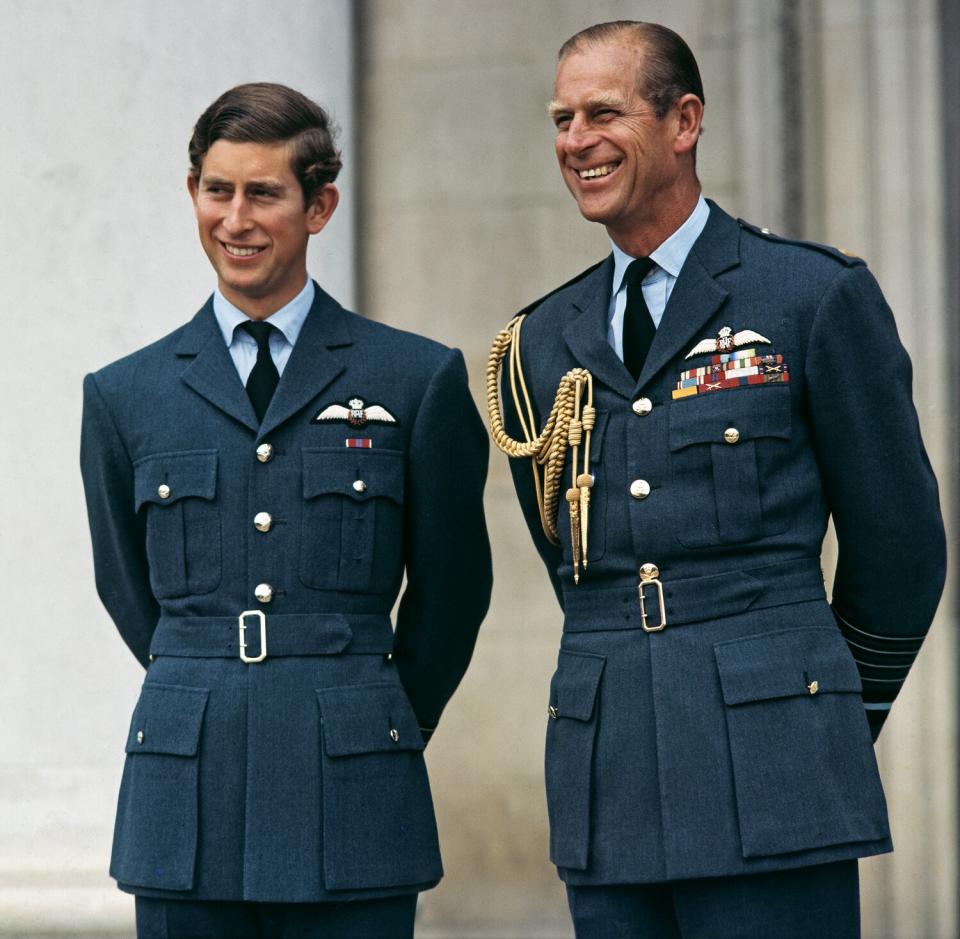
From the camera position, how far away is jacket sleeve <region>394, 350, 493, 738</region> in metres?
3.56

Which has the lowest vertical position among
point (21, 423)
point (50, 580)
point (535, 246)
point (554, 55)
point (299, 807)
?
point (299, 807)

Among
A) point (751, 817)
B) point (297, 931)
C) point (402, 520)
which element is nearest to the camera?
point (751, 817)

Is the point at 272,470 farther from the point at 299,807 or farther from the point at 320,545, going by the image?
the point at 299,807

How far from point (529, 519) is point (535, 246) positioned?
2.10 m

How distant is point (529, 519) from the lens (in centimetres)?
364

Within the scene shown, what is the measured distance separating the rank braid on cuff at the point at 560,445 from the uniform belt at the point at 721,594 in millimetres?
146

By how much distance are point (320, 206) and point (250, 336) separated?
0.29 m

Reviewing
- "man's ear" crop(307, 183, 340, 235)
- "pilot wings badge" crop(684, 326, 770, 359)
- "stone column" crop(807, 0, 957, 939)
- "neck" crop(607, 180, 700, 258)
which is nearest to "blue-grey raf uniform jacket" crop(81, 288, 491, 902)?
"man's ear" crop(307, 183, 340, 235)

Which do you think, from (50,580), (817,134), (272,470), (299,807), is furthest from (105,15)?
(299,807)

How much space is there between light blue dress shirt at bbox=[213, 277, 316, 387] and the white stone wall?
6.35ft

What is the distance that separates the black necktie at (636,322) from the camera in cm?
327

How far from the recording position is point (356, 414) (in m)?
3.52

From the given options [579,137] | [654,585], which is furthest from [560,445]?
[579,137]

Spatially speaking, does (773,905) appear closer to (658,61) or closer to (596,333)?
(596,333)
